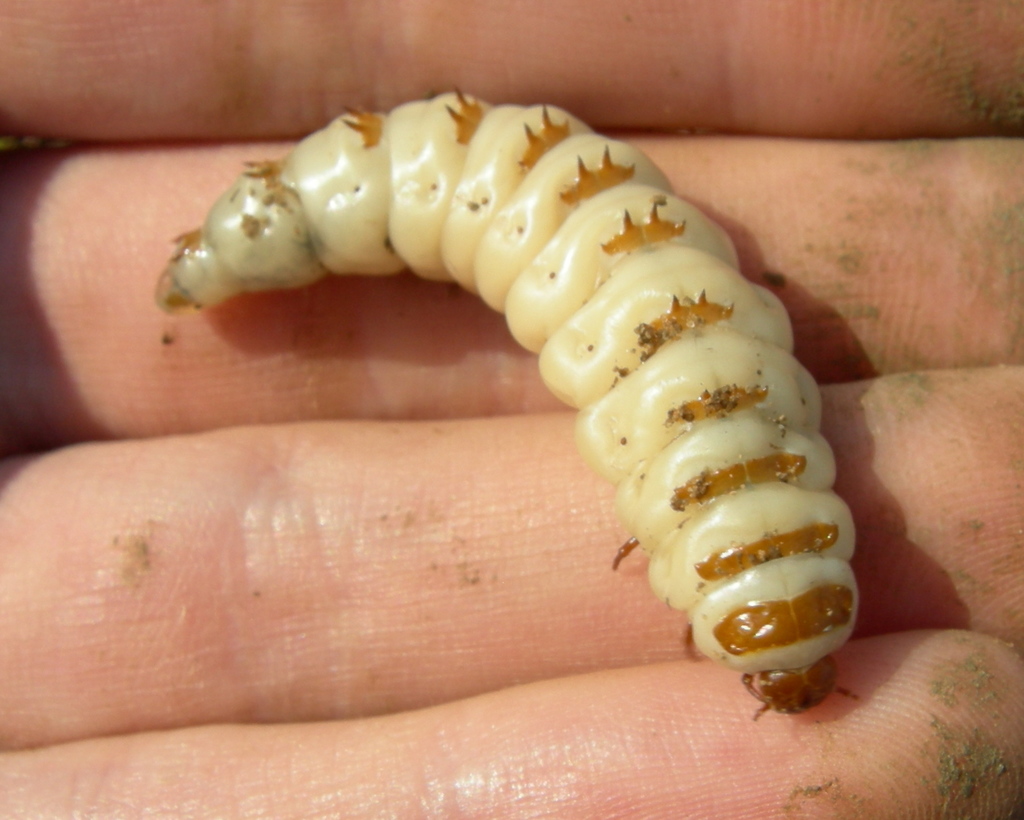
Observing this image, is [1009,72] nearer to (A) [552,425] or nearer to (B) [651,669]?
(A) [552,425]

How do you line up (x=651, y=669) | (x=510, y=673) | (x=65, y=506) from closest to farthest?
(x=651, y=669), (x=510, y=673), (x=65, y=506)

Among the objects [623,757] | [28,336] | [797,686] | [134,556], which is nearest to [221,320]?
[28,336]

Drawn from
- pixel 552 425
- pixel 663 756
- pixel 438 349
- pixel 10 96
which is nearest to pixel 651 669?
pixel 663 756

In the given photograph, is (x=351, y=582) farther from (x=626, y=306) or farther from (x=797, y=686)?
(x=797, y=686)

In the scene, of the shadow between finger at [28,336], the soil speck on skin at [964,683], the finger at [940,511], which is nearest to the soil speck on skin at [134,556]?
the shadow between finger at [28,336]

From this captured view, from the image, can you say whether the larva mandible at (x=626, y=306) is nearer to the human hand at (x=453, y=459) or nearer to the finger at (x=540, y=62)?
the human hand at (x=453, y=459)
